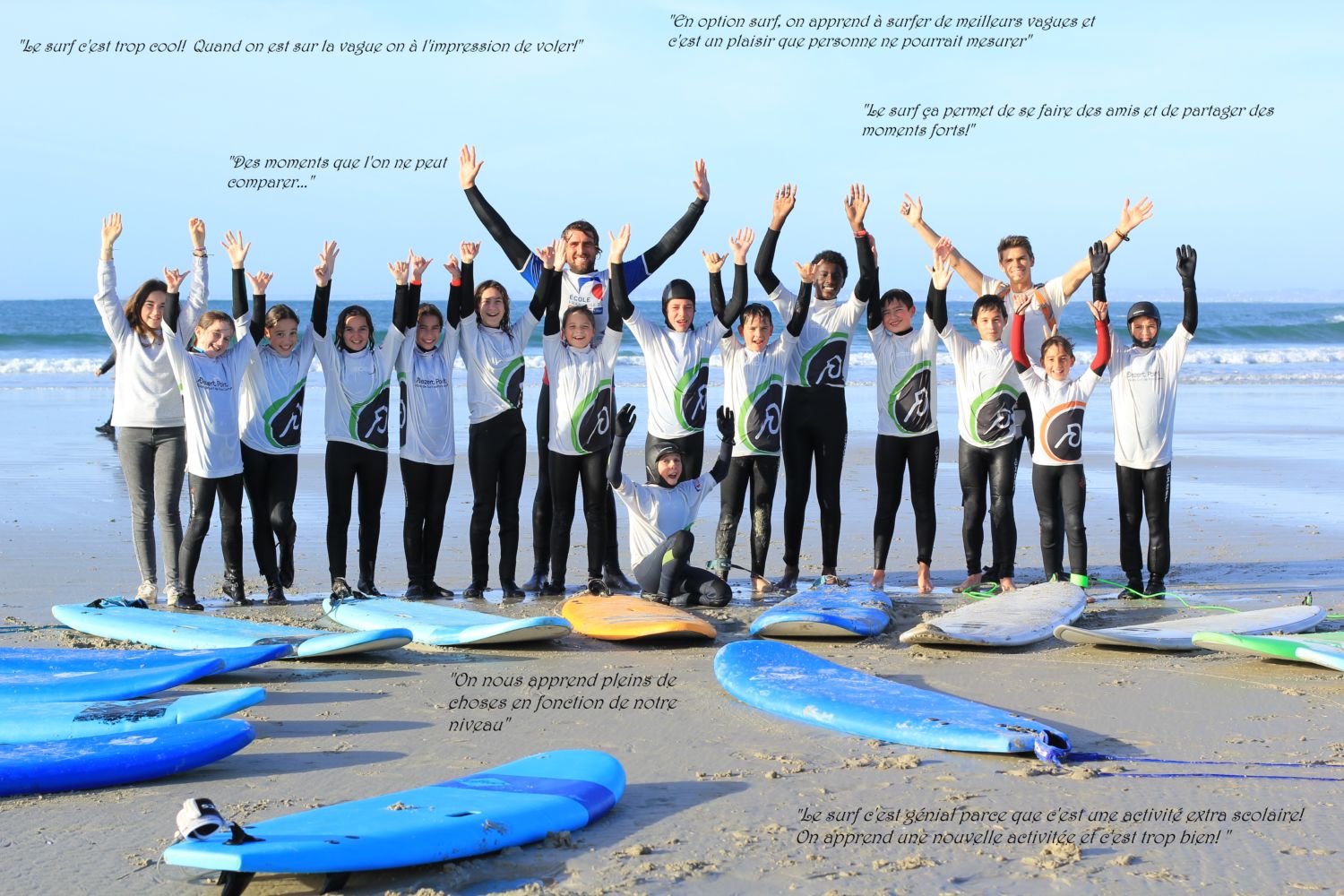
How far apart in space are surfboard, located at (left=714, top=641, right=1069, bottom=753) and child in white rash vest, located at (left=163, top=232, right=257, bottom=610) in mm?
3056

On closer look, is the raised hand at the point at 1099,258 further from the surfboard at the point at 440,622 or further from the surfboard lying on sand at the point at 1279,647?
the surfboard at the point at 440,622

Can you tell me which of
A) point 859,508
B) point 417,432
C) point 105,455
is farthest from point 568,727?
point 105,455

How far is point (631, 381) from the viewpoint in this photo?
878 inches

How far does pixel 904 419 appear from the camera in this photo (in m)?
7.56

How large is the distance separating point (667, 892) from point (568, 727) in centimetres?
158

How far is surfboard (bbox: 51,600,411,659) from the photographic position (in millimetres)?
5617

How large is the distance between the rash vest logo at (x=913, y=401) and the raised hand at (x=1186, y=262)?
59.7 inches

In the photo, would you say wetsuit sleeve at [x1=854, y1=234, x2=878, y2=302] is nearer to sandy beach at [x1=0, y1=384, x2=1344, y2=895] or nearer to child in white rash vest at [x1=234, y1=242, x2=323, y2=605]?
sandy beach at [x1=0, y1=384, x2=1344, y2=895]

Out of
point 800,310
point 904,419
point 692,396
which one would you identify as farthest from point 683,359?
point 904,419

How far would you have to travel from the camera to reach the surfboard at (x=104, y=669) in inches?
198

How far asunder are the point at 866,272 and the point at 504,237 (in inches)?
79.6

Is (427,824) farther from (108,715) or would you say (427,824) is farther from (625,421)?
(625,421)

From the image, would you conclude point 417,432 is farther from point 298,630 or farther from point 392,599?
point 298,630

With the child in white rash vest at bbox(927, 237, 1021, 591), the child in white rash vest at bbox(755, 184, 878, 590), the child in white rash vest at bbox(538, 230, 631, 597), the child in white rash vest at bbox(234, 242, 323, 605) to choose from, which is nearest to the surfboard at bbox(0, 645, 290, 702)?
the child in white rash vest at bbox(234, 242, 323, 605)
